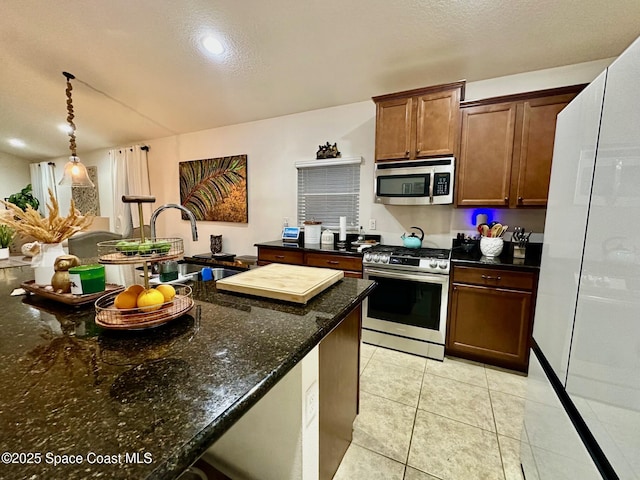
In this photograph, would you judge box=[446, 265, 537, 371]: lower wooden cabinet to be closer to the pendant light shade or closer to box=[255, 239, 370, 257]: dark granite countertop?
box=[255, 239, 370, 257]: dark granite countertop

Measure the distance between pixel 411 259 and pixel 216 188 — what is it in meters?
3.29

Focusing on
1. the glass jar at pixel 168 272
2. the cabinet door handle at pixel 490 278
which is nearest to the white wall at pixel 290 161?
the cabinet door handle at pixel 490 278

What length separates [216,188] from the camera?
439cm

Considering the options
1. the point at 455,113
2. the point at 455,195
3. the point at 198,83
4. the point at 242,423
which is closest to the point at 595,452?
the point at 242,423

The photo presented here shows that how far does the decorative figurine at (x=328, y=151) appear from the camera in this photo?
3389 mm

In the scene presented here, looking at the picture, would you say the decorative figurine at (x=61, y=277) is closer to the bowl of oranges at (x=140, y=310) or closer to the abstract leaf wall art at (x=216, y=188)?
the bowl of oranges at (x=140, y=310)

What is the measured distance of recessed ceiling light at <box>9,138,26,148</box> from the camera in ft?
19.4

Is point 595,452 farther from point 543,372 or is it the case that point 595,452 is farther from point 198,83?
point 198,83

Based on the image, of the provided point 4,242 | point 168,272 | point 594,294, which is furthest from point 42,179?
point 594,294

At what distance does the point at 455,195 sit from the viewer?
2592 mm

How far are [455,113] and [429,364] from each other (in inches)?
89.8

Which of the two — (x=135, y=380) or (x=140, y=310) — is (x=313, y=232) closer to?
(x=140, y=310)

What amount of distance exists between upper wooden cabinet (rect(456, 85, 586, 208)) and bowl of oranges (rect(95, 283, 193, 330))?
2.52 m

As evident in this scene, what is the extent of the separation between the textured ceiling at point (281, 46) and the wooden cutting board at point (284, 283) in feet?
6.74
